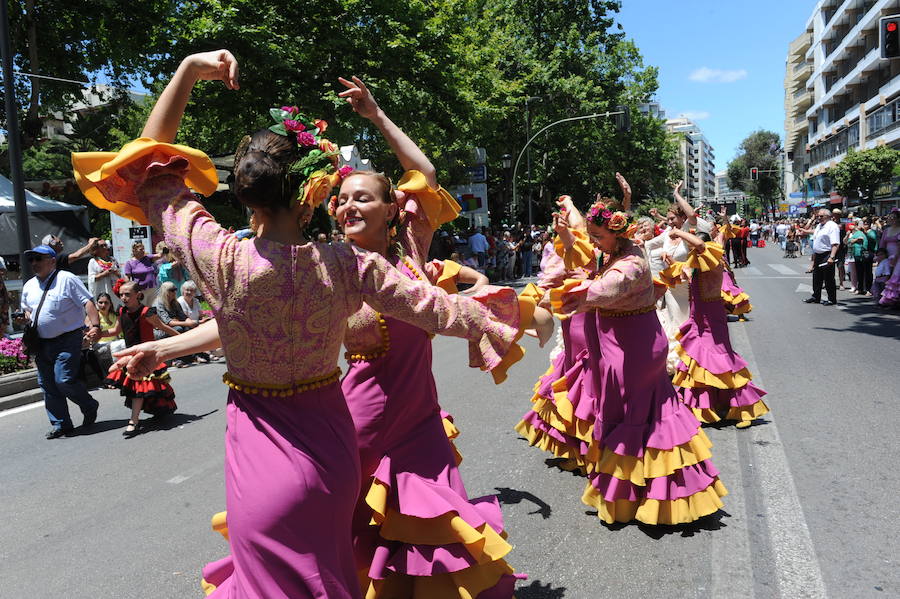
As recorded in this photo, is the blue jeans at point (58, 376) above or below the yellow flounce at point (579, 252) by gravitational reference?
below

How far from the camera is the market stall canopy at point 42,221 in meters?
14.7

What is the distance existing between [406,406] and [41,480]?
4.32 m

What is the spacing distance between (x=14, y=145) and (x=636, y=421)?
33.0ft

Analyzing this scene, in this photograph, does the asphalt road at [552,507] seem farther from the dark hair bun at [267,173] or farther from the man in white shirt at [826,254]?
the man in white shirt at [826,254]

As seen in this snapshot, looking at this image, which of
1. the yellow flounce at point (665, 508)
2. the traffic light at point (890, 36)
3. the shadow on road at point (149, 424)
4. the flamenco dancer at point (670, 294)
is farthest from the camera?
the traffic light at point (890, 36)

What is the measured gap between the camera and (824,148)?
2477 inches

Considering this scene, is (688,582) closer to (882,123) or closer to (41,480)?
(41,480)

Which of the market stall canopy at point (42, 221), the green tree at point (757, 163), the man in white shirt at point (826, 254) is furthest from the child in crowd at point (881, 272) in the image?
the green tree at point (757, 163)

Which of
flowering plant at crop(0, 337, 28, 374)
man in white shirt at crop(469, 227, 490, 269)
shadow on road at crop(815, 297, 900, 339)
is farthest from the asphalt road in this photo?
man in white shirt at crop(469, 227, 490, 269)

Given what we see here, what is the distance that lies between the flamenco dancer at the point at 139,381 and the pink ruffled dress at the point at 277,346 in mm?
4966

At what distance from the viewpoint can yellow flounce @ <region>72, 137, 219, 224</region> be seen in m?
2.00

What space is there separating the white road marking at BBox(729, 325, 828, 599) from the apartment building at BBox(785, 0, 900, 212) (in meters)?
42.8

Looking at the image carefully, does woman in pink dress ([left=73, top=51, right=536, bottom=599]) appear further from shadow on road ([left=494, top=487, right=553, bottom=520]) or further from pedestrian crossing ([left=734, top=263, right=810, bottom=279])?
pedestrian crossing ([left=734, top=263, right=810, bottom=279])

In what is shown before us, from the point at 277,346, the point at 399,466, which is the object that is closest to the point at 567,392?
the point at 399,466
